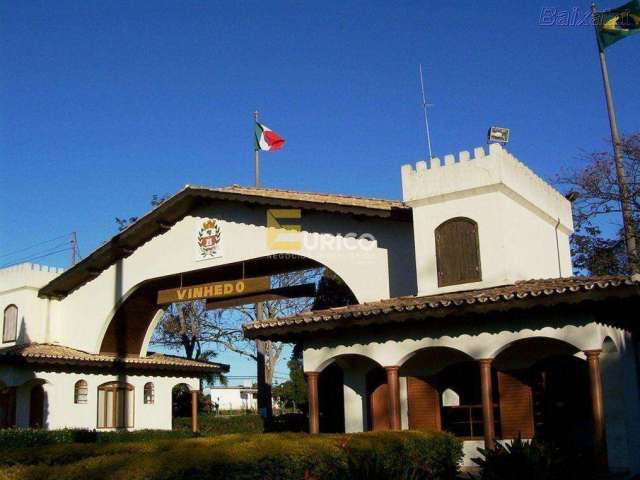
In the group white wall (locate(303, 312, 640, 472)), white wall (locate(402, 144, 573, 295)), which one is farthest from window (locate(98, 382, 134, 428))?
white wall (locate(402, 144, 573, 295))

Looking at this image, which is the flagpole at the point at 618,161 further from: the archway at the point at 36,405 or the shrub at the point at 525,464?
the archway at the point at 36,405

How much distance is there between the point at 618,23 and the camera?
22859 millimetres

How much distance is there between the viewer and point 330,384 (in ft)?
88.6

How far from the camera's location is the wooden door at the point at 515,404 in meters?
16.4

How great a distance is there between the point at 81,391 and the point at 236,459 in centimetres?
1981

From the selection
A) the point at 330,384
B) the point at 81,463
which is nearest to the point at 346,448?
the point at 81,463

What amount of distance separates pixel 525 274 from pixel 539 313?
2.93 m

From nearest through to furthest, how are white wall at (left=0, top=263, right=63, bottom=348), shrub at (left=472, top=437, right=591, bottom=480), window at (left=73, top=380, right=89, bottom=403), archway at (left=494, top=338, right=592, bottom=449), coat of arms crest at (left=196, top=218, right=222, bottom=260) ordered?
shrub at (left=472, top=437, right=591, bottom=480)
archway at (left=494, top=338, right=592, bottom=449)
coat of arms crest at (left=196, top=218, right=222, bottom=260)
window at (left=73, top=380, right=89, bottom=403)
white wall at (left=0, top=263, right=63, bottom=348)

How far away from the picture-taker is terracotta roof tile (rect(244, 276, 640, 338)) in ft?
44.5

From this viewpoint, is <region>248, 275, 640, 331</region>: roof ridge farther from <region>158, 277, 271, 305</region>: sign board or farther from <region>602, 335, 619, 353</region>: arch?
<region>158, 277, 271, 305</region>: sign board

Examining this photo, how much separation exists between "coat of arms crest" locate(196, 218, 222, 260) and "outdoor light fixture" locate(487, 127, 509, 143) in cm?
899

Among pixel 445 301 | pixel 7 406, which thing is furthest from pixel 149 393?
pixel 445 301

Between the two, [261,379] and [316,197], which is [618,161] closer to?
[316,197]

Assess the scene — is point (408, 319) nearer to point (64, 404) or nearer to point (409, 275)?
point (409, 275)
